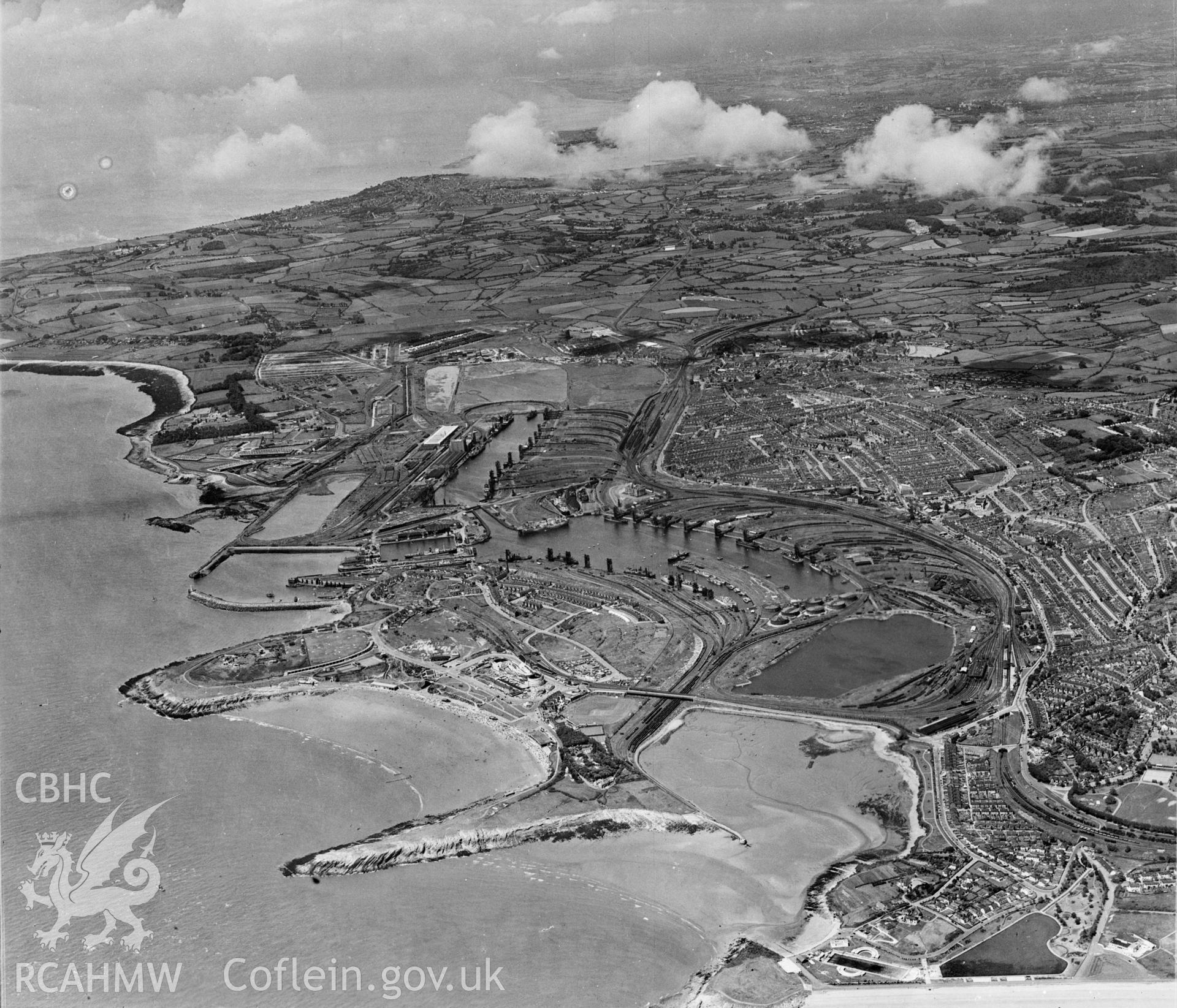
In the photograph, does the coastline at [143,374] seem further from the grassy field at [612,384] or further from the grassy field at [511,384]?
the grassy field at [612,384]

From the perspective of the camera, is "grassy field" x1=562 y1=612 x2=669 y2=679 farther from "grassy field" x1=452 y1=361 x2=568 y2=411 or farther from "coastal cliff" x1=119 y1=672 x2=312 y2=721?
"grassy field" x1=452 y1=361 x2=568 y2=411

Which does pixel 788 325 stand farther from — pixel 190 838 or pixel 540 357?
pixel 190 838

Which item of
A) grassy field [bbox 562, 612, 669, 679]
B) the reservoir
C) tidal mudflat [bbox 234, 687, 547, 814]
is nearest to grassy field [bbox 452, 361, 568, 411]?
grassy field [bbox 562, 612, 669, 679]

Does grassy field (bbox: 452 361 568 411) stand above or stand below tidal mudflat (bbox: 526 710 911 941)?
above

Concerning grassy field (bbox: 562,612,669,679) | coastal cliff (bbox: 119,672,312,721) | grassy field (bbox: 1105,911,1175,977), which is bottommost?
grassy field (bbox: 1105,911,1175,977)

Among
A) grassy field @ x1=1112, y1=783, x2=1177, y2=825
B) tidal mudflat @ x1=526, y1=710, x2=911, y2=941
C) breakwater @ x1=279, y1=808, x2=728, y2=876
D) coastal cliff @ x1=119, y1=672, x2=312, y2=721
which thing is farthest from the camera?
coastal cliff @ x1=119, y1=672, x2=312, y2=721

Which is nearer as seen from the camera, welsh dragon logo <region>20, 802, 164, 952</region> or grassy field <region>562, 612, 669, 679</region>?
welsh dragon logo <region>20, 802, 164, 952</region>

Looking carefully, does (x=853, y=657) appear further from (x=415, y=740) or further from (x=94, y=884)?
(x=94, y=884)

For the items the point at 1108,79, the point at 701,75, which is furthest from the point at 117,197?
→ the point at 1108,79
